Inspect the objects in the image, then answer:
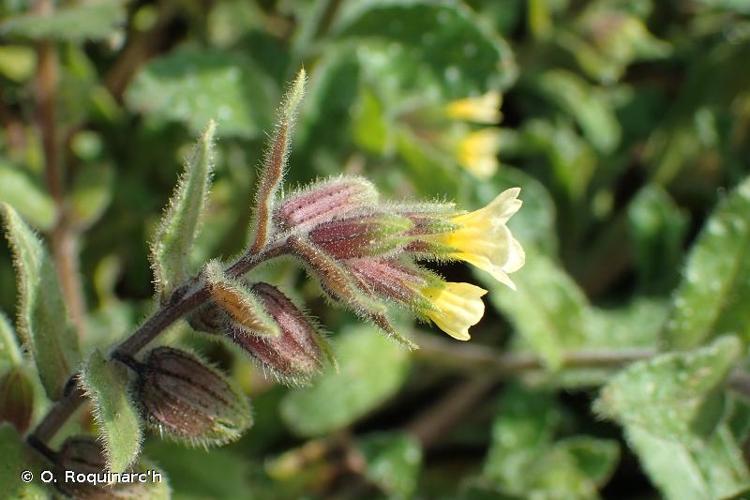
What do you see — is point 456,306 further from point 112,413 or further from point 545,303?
point 545,303

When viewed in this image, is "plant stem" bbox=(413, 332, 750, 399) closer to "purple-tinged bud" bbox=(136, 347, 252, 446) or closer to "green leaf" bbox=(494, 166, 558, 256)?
"green leaf" bbox=(494, 166, 558, 256)

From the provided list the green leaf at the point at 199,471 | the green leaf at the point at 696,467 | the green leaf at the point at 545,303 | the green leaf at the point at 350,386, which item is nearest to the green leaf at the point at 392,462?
the green leaf at the point at 350,386

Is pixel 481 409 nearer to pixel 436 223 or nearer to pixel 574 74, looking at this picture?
pixel 574 74

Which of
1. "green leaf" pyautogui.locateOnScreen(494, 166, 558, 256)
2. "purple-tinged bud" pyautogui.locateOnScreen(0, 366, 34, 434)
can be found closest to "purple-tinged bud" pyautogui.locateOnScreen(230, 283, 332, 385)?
"purple-tinged bud" pyautogui.locateOnScreen(0, 366, 34, 434)

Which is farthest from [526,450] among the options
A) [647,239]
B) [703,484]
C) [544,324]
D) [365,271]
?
[365,271]

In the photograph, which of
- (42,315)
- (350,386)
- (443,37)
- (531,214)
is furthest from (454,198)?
(42,315)

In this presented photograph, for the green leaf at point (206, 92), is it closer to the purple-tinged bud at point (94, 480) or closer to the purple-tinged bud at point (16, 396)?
the purple-tinged bud at point (16, 396)
